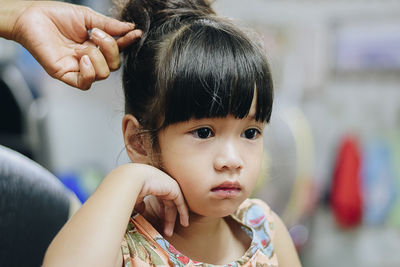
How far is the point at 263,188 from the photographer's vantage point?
7.63ft

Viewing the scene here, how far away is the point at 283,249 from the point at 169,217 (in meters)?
0.34

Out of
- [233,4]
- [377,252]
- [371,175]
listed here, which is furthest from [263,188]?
[233,4]

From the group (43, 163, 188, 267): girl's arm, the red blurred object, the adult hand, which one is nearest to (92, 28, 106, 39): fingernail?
the adult hand

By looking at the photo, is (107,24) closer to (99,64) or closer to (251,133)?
(99,64)

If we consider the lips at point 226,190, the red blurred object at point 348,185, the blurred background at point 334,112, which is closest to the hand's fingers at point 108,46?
the lips at point 226,190

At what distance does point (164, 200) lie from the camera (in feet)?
3.15

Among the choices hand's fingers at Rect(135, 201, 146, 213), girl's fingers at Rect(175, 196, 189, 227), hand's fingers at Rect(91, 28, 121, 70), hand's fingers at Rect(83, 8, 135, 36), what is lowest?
hand's fingers at Rect(135, 201, 146, 213)

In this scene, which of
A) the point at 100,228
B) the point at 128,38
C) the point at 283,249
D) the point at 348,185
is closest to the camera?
the point at 100,228

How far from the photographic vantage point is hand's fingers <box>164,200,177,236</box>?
96 centimetres

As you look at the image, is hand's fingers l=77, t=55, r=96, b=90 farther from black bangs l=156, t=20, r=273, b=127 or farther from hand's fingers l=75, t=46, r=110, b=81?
black bangs l=156, t=20, r=273, b=127

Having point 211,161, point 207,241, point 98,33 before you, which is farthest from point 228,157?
point 98,33

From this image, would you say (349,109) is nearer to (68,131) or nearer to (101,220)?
(68,131)

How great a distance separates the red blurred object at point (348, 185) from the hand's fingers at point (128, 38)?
2.16 meters

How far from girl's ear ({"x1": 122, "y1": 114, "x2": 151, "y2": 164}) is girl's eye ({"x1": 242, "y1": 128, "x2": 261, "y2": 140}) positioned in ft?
0.67
